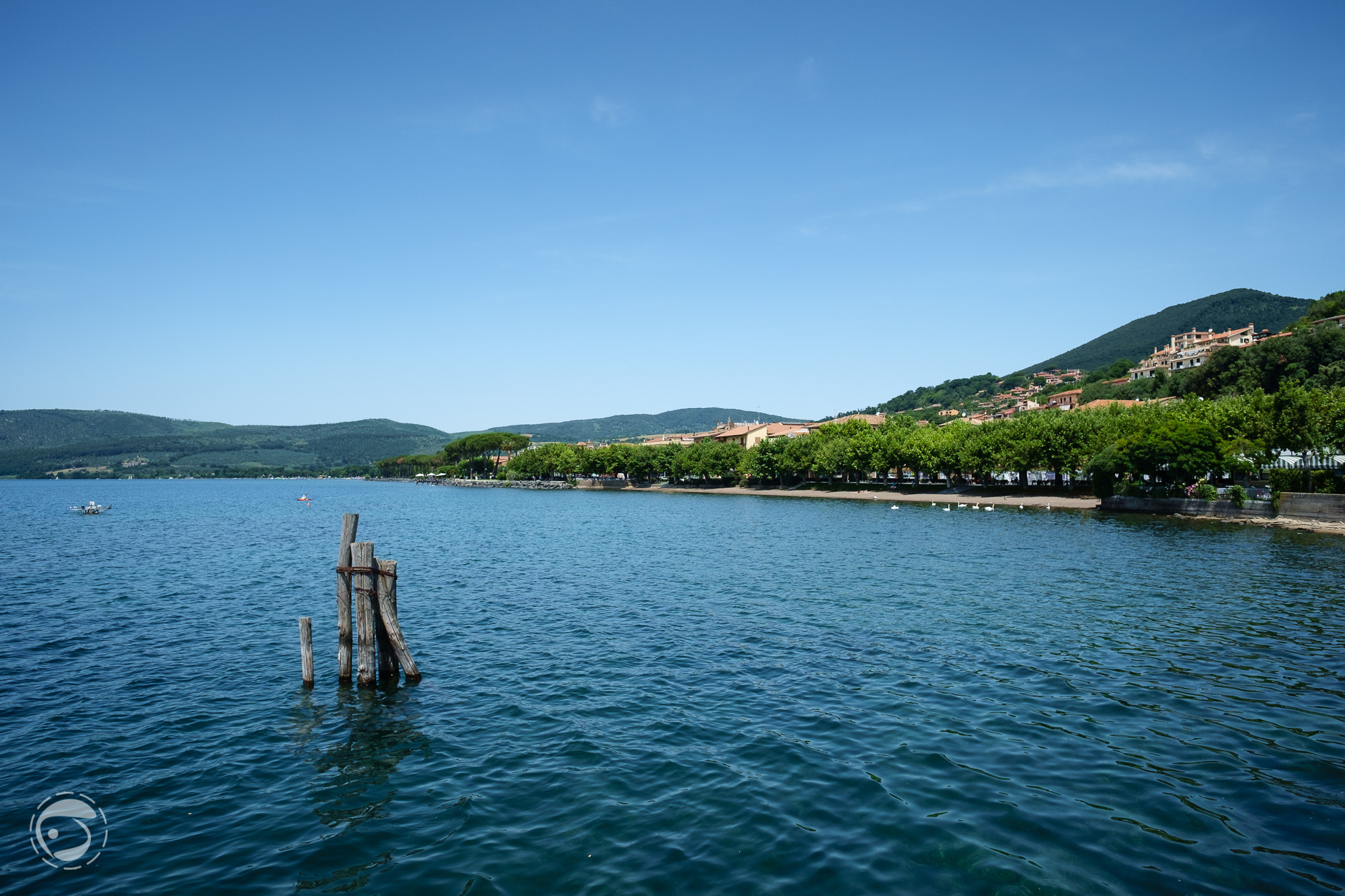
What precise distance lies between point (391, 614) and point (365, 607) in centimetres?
62

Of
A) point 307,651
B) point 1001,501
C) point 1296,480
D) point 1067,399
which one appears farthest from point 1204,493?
point 1067,399

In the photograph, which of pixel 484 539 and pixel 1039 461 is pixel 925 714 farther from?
pixel 1039 461

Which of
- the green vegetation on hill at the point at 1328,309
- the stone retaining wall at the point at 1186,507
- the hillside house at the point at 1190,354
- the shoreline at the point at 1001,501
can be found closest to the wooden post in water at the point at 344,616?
the shoreline at the point at 1001,501

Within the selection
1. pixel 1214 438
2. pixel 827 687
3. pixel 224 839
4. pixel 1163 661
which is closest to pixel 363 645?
pixel 224 839

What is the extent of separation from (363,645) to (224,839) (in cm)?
673

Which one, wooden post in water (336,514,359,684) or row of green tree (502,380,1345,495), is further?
row of green tree (502,380,1345,495)

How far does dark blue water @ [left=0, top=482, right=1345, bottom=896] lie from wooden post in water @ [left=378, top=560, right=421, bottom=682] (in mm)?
547

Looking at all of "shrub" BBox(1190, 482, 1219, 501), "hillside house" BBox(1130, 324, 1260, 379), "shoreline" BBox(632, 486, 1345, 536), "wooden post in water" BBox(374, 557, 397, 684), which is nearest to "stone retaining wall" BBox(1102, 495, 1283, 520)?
"shoreline" BBox(632, 486, 1345, 536)

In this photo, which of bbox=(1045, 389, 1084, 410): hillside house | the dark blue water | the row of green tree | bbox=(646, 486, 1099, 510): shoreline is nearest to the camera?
the dark blue water

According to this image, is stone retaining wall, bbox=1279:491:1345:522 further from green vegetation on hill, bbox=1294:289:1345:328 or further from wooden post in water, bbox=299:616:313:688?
green vegetation on hill, bbox=1294:289:1345:328

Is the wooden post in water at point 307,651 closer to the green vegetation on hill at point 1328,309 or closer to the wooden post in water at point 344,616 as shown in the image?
the wooden post in water at point 344,616

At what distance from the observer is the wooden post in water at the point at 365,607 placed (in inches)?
677

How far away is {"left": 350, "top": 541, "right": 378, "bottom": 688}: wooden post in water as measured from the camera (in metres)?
17.2

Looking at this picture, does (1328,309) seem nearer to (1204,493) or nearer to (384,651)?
(1204,493)
